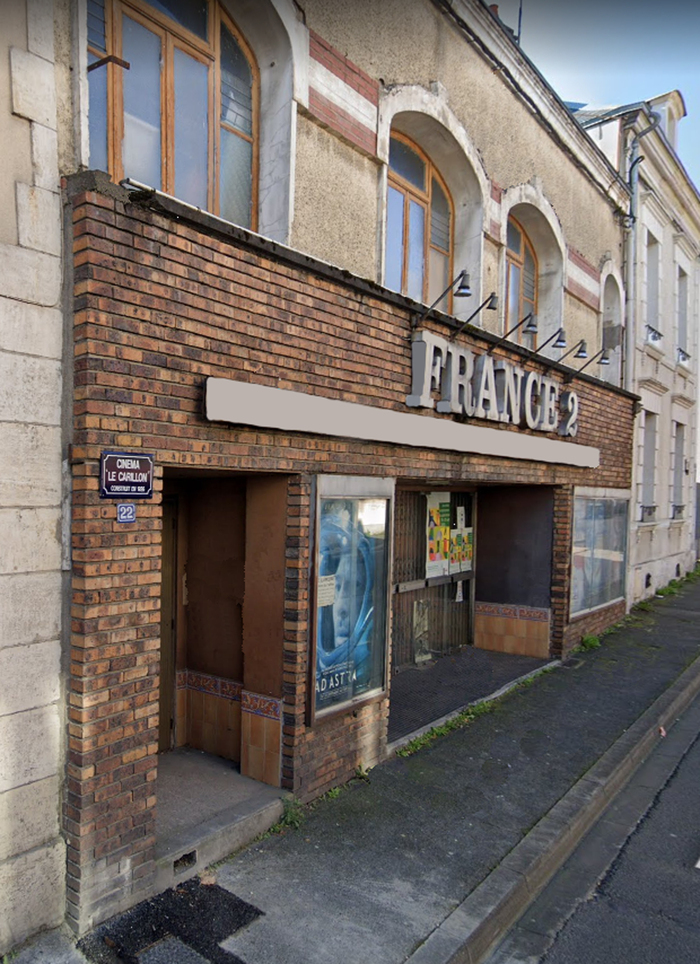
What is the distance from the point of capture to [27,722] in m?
3.71

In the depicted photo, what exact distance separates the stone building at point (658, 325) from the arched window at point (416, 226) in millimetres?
5561

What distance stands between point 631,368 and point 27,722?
12.0 meters

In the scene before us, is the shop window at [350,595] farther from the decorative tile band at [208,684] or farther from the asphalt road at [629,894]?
the asphalt road at [629,894]

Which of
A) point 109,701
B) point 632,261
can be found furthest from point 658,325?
point 109,701

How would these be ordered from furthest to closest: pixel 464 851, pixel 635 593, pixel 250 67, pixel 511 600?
pixel 635 593
pixel 511 600
pixel 250 67
pixel 464 851

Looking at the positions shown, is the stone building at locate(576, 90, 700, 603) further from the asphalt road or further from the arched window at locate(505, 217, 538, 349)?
the asphalt road

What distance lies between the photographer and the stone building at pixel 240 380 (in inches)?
150

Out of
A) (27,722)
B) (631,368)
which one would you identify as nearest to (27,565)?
(27,722)

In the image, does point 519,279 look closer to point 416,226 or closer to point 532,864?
point 416,226

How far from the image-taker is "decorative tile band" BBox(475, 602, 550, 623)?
32.5 feet

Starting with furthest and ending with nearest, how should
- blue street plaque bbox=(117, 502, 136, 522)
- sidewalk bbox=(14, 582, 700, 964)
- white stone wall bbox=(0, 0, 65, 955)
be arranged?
blue street plaque bbox=(117, 502, 136, 522) < sidewalk bbox=(14, 582, 700, 964) < white stone wall bbox=(0, 0, 65, 955)

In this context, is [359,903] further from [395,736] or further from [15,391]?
[15,391]

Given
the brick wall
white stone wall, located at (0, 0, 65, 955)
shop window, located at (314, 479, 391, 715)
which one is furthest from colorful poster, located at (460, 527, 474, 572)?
white stone wall, located at (0, 0, 65, 955)

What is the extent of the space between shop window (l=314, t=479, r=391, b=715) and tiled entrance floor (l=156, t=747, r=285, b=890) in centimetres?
82
